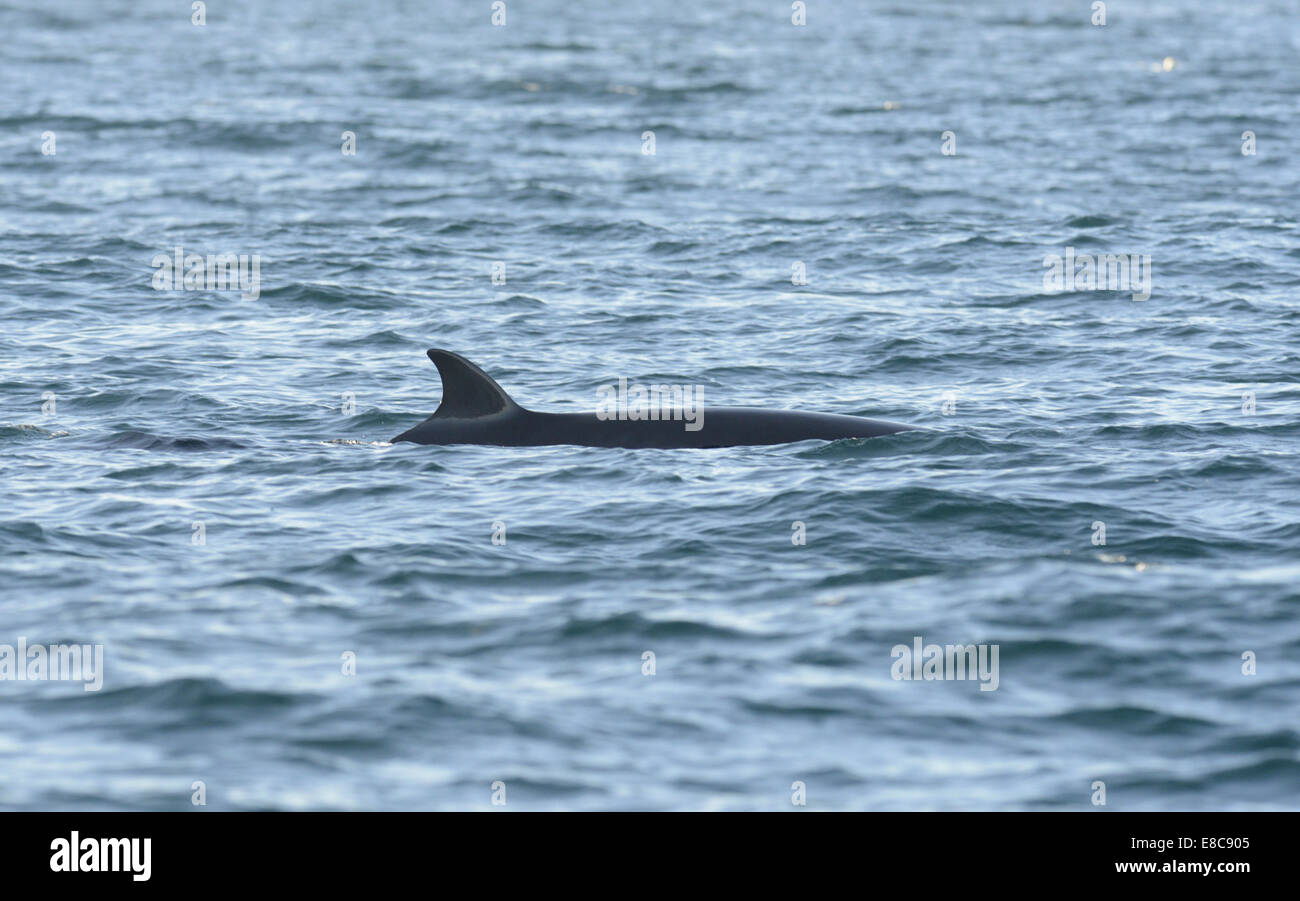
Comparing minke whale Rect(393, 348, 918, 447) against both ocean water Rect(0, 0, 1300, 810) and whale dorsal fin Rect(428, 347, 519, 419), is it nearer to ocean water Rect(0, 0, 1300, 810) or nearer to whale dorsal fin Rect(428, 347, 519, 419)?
whale dorsal fin Rect(428, 347, 519, 419)

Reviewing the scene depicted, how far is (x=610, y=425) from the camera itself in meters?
19.3

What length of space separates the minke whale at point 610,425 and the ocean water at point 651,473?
353 millimetres

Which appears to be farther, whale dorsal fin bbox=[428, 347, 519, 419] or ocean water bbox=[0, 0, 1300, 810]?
whale dorsal fin bbox=[428, 347, 519, 419]

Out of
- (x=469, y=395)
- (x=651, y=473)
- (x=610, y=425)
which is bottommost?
(x=651, y=473)

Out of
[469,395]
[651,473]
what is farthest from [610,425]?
[469,395]

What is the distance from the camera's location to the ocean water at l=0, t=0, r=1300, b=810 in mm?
11805

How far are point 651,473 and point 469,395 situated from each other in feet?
7.77

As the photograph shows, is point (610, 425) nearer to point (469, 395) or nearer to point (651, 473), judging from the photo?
point (651, 473)

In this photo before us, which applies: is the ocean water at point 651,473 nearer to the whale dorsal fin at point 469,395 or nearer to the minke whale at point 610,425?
the minke whale at point 610,425

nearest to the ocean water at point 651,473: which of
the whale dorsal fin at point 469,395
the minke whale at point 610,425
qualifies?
the minke whale at point 610,425

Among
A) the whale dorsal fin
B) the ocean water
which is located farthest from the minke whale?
the ocean water

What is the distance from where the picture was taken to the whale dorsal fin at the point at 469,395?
62.1 feet

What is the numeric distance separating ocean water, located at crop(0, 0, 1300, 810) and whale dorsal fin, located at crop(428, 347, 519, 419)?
576 millimetres

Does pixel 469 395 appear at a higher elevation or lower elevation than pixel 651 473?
higher
